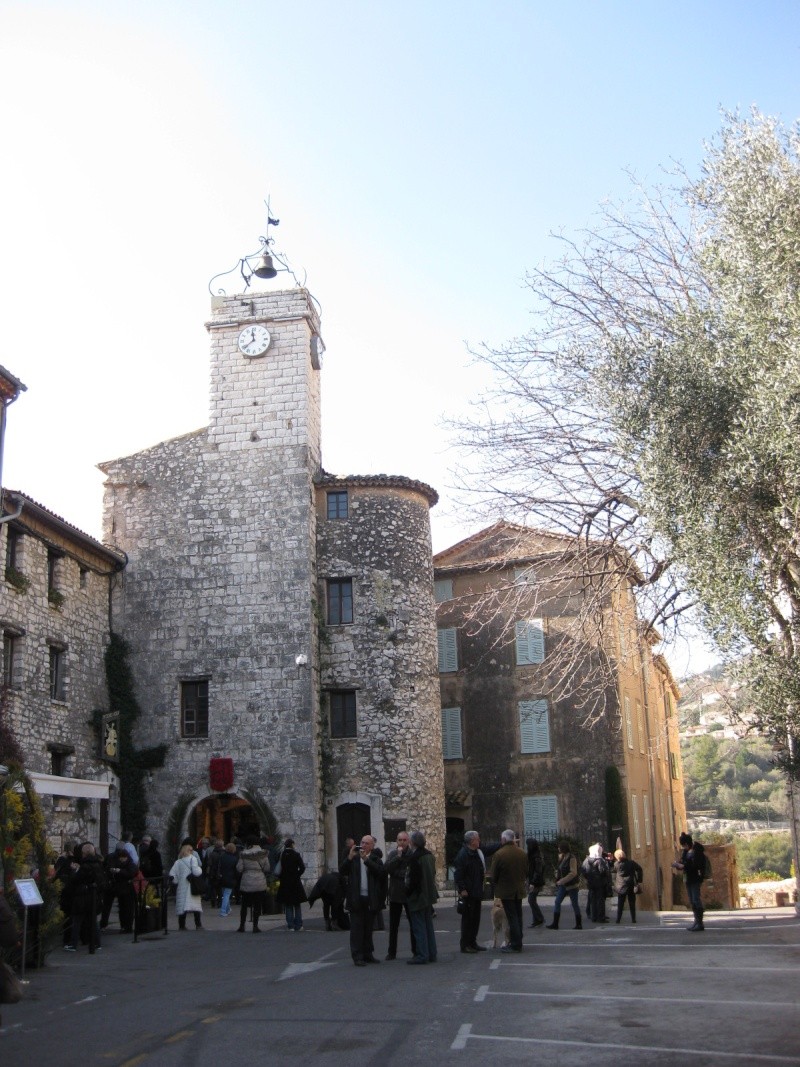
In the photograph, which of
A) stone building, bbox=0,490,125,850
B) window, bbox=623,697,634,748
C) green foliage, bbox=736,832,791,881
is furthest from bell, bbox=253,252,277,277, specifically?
green foliage, bbox=736,832,791,881

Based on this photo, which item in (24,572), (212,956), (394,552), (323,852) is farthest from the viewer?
(394,552)

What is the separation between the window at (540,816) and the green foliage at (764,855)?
36.5 m

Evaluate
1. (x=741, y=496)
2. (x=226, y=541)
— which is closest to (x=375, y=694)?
(x=226, y=541)

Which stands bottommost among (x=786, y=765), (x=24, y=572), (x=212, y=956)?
(x=212, y=956)

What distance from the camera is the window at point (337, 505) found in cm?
2723

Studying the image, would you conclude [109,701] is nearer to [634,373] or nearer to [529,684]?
[529,684]

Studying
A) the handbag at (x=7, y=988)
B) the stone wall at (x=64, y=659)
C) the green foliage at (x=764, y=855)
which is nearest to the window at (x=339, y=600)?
the stone wall at (x=64, y=659)

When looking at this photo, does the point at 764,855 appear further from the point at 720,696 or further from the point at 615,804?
the point at 720,696

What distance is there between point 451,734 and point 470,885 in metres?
17.2

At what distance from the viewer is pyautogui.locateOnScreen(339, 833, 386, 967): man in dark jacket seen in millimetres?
12586

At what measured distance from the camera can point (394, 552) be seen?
27.2m

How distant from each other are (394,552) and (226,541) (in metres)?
4.14

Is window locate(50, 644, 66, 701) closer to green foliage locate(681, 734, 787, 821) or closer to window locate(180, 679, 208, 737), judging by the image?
window locate(180, 679, 208, 737)

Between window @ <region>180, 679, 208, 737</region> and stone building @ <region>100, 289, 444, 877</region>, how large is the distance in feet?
0.15
